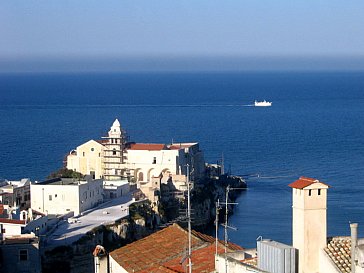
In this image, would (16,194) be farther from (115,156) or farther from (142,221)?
(115,156)

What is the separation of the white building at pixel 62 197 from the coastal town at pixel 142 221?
0.04 metres

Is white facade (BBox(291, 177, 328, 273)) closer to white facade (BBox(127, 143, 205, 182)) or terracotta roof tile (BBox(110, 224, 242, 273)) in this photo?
terracotta roof tile (BBox(110, 224, 242, 273))

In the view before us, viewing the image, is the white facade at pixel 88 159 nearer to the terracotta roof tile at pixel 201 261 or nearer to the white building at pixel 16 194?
the white building at pixel 16 194

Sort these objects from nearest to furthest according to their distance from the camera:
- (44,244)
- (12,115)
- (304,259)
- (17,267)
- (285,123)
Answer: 1. (304,259)
2. (17,267)
3. (44,244)
4. (285,123)
5. (12,115)

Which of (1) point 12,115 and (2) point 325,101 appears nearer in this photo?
(1) point 12,115

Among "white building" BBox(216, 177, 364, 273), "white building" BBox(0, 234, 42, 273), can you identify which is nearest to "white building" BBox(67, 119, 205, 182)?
"white building" BBox(0, 234, 42, 273)

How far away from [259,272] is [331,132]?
85.5 meters

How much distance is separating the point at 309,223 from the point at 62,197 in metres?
31.1

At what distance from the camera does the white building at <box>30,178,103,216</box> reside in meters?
44.9

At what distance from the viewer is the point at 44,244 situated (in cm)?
3688

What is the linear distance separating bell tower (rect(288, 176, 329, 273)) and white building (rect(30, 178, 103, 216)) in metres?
30.4

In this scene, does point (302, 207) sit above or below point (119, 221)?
above

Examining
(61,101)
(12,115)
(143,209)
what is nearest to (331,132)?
(12,115)

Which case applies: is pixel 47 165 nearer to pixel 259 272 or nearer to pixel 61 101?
pixel 259 272
